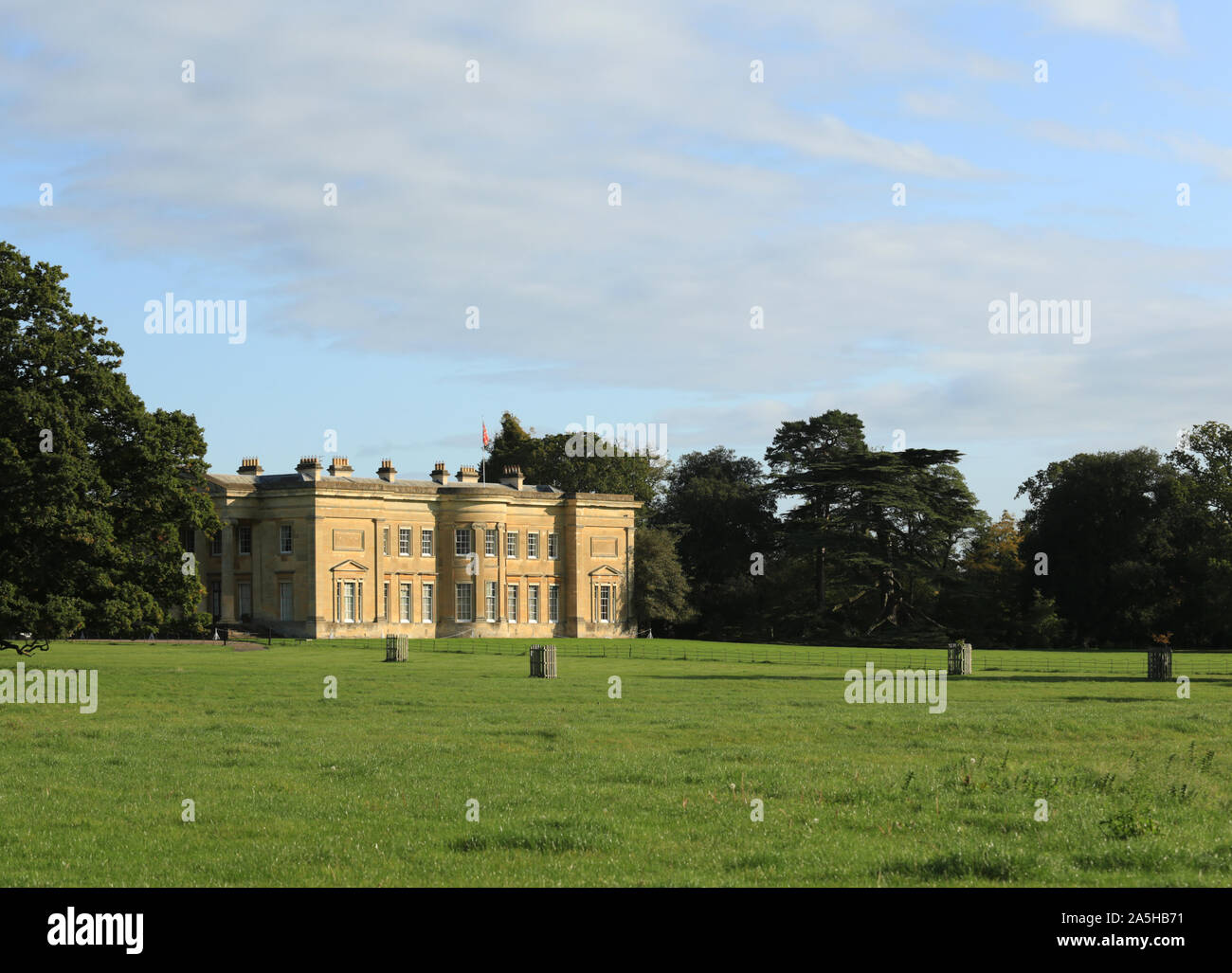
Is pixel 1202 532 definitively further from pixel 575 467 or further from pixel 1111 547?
pixel 575 467

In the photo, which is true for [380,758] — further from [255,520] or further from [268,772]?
[255,520]

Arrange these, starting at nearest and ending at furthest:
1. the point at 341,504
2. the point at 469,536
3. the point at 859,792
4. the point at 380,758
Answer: the point at 859,792
the point at 380,758
the point at 341,504
the point at 469,536

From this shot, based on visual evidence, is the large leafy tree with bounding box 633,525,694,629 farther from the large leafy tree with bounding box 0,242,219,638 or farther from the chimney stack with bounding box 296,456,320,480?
the large leafy tree with bounding box 0,242,219,638

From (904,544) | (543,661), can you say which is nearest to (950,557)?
(904,544)

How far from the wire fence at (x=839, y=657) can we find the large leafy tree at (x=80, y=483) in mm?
25783

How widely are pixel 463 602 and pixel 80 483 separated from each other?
58.1 metres

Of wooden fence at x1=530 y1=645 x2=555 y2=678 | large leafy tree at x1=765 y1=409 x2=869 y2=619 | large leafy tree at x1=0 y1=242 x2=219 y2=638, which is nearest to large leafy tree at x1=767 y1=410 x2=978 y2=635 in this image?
large leafy tree at x1=765 y1=409 x2=869 y2=619

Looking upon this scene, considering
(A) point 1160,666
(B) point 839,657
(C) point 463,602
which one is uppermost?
(C) point 463,602

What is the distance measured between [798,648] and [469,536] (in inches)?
1064

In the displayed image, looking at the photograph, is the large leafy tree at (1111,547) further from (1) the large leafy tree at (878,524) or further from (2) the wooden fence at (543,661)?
(2) the wooden fence at (543,661)

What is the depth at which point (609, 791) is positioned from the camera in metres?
17.9

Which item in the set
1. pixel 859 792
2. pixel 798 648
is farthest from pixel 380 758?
pixel 798 648
